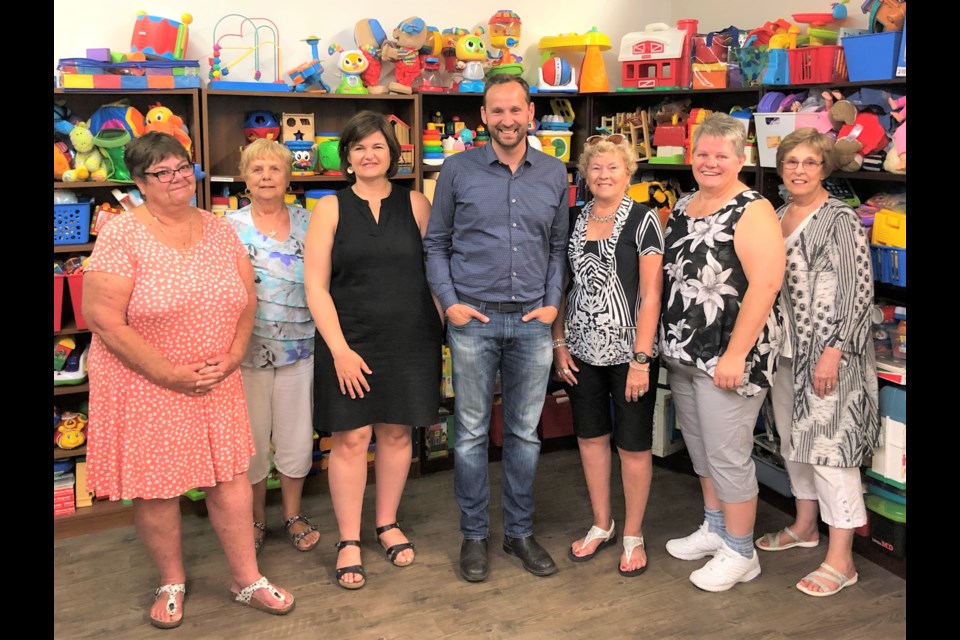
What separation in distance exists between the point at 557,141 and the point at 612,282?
1.44 m

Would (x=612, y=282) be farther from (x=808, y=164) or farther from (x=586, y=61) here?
(x=586, y=61)

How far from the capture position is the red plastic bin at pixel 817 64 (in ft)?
10.3

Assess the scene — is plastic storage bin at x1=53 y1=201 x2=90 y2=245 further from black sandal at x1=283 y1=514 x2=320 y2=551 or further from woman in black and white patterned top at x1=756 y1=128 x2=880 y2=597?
woman in black and white patterned top at x1=756 y1=128 x2=880 y2=597

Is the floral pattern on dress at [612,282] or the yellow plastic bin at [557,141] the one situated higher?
the yellow plastic bin at [557,141]

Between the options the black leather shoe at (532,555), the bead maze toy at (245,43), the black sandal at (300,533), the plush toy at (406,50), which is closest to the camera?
the black leather shoe at (532,555)

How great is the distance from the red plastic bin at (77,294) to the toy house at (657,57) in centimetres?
232

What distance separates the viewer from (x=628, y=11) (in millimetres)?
4320

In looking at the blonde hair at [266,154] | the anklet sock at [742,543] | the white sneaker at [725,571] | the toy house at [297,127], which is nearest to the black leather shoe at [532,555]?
the white sneaker at [725,571]

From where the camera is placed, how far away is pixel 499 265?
9.00ft

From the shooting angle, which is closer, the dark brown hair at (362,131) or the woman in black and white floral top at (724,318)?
the woman in black and white floral top at (724,318)

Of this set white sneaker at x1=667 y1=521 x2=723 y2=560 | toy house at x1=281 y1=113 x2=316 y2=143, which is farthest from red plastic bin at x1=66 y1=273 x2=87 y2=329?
white sneaker at x1=667 y1=521 x2=723 y2=560

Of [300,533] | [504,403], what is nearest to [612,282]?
[504,403]

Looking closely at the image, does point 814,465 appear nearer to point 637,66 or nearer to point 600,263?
point 600,263

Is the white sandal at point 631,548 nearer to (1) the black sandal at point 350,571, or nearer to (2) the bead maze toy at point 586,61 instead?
(1) the black sandal at point 350,571
